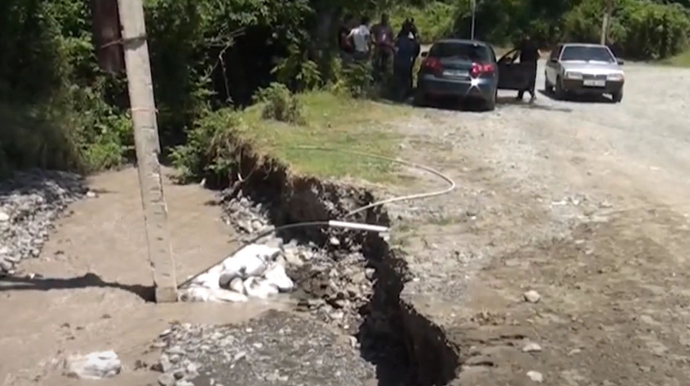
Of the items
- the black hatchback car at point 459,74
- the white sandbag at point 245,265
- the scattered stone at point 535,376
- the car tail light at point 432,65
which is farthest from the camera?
the car tail light at point 432,65

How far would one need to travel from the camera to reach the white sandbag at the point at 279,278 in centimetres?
1155

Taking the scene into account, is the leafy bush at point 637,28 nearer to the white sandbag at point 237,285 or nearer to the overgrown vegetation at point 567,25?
the overgrown vegetation at point 567,25

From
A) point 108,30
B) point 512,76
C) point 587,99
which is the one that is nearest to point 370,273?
point 108,30

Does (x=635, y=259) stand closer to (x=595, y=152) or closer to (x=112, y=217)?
(x=595, y=152)

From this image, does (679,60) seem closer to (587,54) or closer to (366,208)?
(587,54)

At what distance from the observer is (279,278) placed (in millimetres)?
11641

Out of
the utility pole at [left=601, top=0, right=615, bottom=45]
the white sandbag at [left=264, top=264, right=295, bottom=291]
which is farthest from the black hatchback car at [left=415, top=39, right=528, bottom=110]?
the utility pole at [left=601, top=0, right=615, bottom=45]

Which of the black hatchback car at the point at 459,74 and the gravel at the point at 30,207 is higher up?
the black hatchback car at the point at 459,74

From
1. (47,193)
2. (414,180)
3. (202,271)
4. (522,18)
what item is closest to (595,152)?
(414,180)

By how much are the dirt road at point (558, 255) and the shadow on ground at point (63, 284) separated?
328 cm

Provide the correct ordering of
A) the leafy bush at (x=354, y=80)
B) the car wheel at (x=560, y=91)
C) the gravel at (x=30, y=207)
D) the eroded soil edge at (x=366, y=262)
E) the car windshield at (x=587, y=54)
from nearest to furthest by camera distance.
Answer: the eroded soil edge at (x=366, y=262) → the gravel at (x=30, y=207) → the leafy bush at (x=354, y=80) → the car wheel at (x=560, y=91) → the car windshield at (x=587, y=54)

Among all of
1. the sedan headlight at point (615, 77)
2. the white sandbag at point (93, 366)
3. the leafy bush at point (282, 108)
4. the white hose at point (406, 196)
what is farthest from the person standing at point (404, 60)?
the white sandbag at point (93, 366)

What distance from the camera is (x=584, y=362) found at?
680cm

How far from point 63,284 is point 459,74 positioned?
1200 cm
